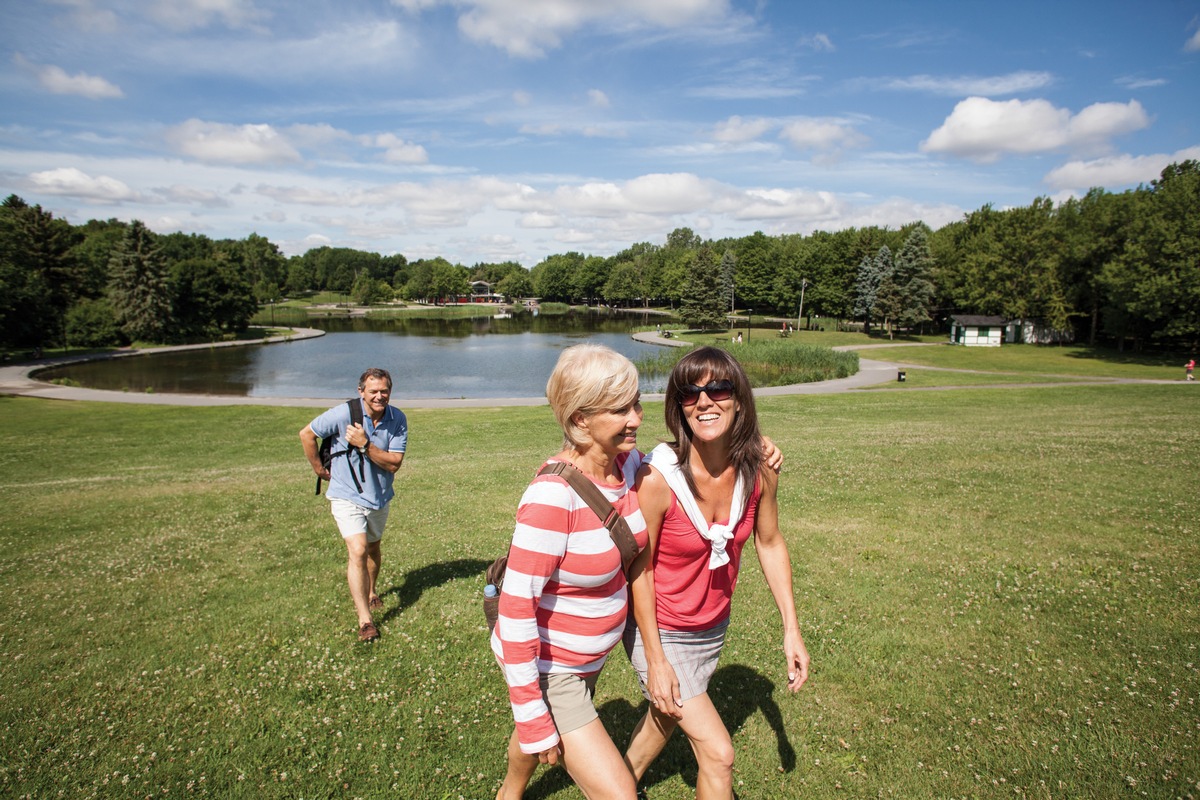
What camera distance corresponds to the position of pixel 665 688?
304cm

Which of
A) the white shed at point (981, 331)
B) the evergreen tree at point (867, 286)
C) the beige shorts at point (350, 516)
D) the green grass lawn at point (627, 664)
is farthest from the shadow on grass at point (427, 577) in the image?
the evergreen tree at point (867, 286)

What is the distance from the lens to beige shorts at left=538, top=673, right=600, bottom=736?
2.87 m

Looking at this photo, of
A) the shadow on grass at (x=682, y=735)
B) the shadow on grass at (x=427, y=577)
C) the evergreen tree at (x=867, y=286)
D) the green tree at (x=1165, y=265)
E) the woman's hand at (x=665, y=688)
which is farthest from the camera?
the evergreen tree at (x=867, y=286)

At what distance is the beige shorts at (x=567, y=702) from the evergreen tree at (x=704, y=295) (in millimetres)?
84698

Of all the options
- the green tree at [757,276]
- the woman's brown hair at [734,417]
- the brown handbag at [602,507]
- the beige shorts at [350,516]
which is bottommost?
the beige shorts at [350,516]

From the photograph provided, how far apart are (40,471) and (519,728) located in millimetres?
18505

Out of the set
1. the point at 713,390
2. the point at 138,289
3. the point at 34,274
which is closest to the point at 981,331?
the point at 713,390

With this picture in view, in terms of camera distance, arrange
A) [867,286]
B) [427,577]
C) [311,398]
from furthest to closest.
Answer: [867,286] < [311,398] < [427,577]

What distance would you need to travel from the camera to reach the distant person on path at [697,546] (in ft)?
10.1

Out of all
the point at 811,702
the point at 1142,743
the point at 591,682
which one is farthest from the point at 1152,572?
the point at 591,682

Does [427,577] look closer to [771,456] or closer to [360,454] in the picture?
[360,454]

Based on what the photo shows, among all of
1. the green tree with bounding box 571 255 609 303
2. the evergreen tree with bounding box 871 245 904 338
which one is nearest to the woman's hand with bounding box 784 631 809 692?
the evergreen tree with bounding box 871 245 904 338

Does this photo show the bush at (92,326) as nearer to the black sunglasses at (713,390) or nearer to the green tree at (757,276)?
the black sunglasses at (713,390)

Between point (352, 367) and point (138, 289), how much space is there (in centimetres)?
3178
